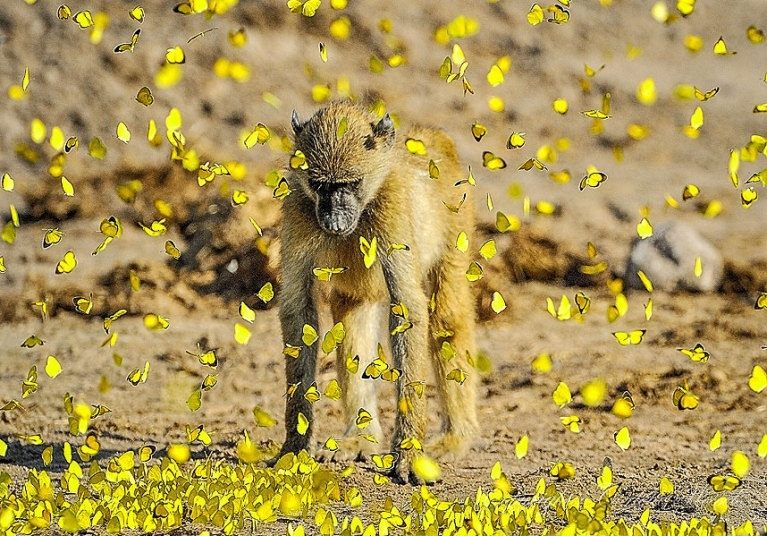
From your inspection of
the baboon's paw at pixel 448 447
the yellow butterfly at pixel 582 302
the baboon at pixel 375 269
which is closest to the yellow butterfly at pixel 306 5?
the baboon at pixel 375 269

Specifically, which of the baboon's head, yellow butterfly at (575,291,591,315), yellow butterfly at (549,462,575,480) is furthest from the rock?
yellow butterfly at (575,291,591,315)

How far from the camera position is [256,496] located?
5.46m

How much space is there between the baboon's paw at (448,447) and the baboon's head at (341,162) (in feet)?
5.09

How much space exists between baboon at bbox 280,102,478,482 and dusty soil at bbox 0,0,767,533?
378mm

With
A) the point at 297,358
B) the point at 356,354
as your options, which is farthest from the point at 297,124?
the point at 356,354

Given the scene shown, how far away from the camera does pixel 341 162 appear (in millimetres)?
6559

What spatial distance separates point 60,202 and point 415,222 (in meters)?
6.97

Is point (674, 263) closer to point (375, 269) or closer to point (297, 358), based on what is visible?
point (375, 269)

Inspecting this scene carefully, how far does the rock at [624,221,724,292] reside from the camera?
38.2 ft

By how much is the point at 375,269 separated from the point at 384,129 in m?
0.87

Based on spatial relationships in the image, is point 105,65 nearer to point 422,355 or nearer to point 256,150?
point 256,150

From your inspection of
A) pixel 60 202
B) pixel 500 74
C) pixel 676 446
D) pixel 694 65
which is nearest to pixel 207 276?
pixel 60 202

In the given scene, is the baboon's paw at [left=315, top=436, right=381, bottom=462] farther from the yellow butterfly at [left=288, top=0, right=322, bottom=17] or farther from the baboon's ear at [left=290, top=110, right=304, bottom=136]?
the yellow butterfly at [left=288, top=0, right=322, bottom=17]

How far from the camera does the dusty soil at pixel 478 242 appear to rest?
7.79 meters
